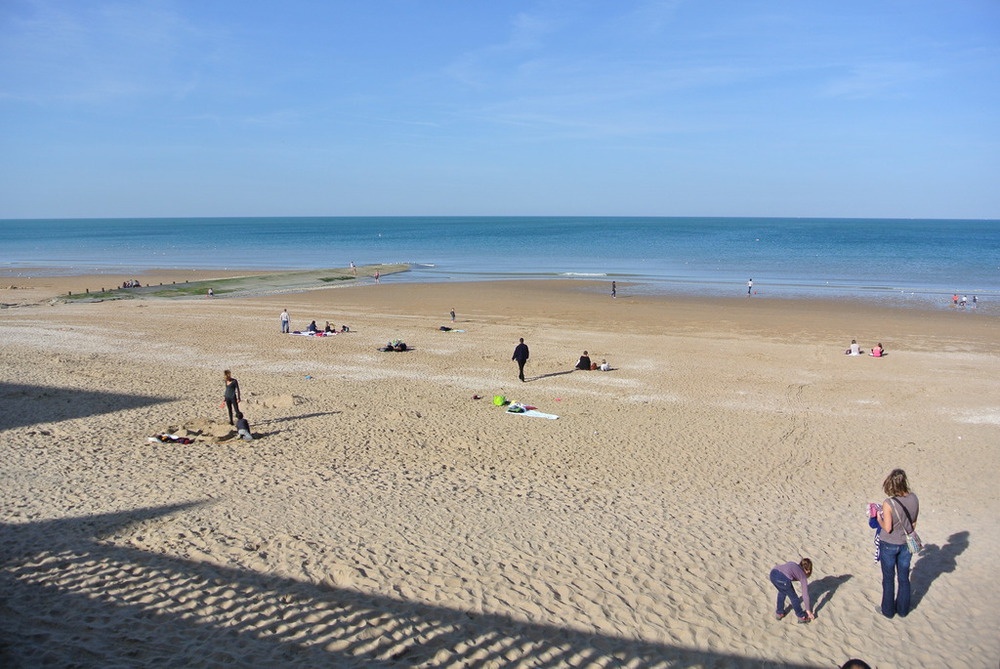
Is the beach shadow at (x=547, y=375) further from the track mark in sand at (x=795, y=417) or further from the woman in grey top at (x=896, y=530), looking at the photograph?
the woman in grey top at (x=896, y=530)

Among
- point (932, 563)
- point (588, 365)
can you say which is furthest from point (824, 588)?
point (588, 365)

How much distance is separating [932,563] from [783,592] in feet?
9.77

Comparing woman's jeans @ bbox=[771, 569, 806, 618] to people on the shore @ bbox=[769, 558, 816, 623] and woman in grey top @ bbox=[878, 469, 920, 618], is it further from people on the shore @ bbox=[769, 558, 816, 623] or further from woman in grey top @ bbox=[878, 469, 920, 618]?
woman in grey top @ bbox=[878, 469, 920, 618]

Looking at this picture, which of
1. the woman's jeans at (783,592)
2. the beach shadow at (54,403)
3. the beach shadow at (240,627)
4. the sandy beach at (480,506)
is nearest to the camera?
the beach shadow at (240,627)

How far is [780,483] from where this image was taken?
485 inches

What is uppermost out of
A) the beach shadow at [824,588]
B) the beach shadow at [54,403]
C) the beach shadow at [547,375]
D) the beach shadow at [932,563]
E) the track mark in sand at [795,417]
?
the beach shadow at [54,403]

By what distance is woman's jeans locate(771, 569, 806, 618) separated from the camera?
7.68m

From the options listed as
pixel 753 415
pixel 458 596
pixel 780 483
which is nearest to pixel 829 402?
pixel 753 415

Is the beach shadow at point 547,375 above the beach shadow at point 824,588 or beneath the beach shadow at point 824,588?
above

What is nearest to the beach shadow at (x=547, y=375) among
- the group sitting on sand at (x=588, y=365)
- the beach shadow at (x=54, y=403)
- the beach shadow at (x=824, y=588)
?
the group sitting on sand at (x=588, y=365)

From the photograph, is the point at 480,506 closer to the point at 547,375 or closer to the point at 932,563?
the point at 932,563

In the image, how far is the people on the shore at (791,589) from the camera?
7699 millimetres

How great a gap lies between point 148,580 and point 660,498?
7.39 metres

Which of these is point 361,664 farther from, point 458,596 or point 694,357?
point 694,357
